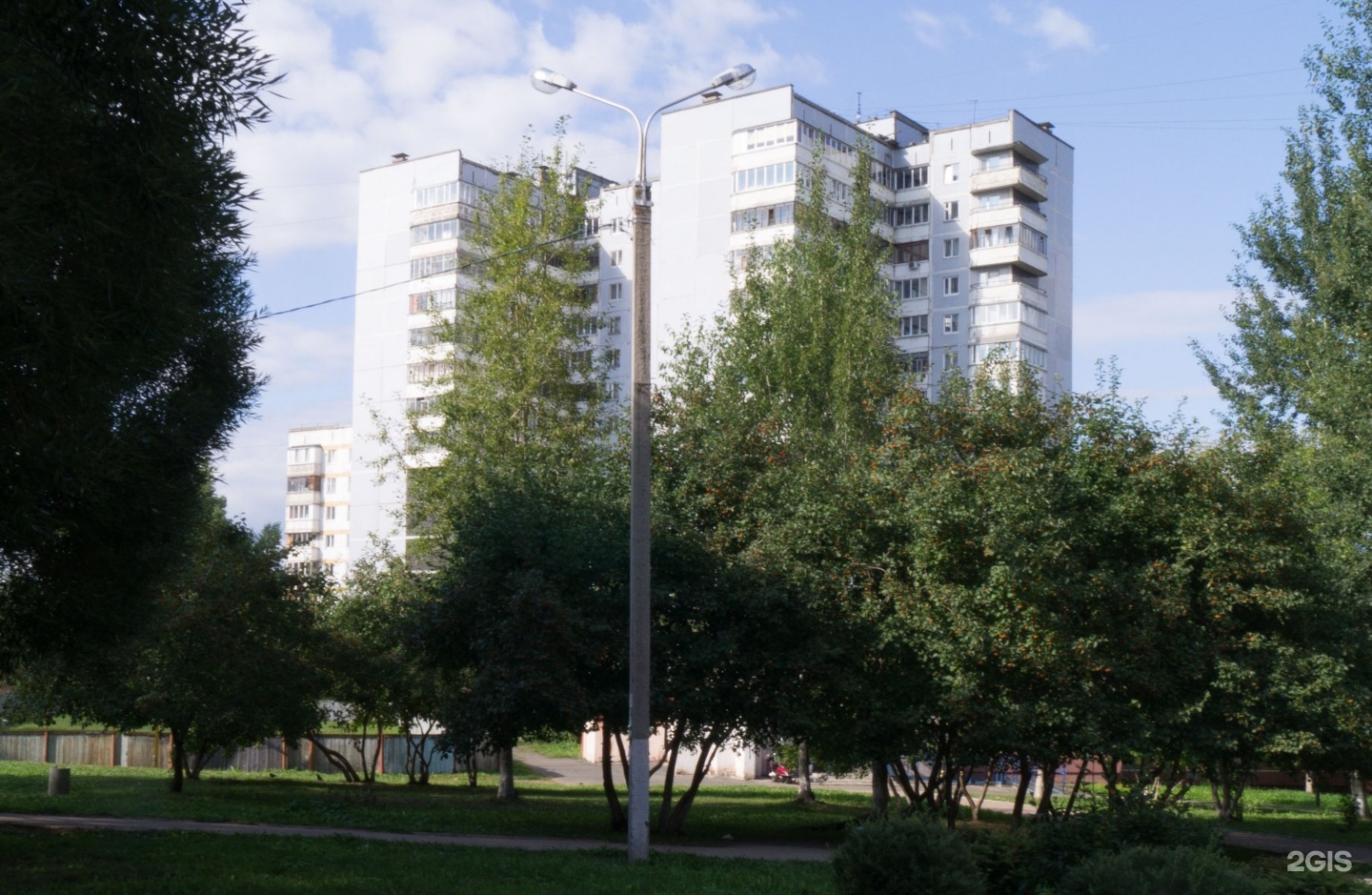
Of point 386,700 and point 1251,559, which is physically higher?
point 1251,559

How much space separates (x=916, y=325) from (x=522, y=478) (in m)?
40.5

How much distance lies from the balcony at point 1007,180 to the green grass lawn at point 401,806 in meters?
33.4

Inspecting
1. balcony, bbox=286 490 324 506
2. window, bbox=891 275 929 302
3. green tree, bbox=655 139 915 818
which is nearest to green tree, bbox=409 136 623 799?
green tree, bbox=655 139 915 818

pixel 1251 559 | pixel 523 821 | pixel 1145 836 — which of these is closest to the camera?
pixel 1145 836

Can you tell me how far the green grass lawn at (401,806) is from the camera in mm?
20969

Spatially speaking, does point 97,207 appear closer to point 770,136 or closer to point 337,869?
point 337,869

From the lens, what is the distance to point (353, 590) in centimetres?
3173

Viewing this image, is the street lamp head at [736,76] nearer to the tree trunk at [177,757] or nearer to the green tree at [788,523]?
the green tree at [788,523]

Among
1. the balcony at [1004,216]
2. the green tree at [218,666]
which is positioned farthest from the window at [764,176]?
the green tree at [218,666]

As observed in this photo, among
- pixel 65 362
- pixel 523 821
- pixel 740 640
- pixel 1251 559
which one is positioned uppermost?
pixel 65 362

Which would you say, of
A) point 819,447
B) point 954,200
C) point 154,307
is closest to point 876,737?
point 819,447

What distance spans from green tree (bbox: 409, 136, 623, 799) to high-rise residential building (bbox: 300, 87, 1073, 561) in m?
15.3

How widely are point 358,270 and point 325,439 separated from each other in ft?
183

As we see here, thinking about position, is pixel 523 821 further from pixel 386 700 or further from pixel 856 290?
pixel 856 290
